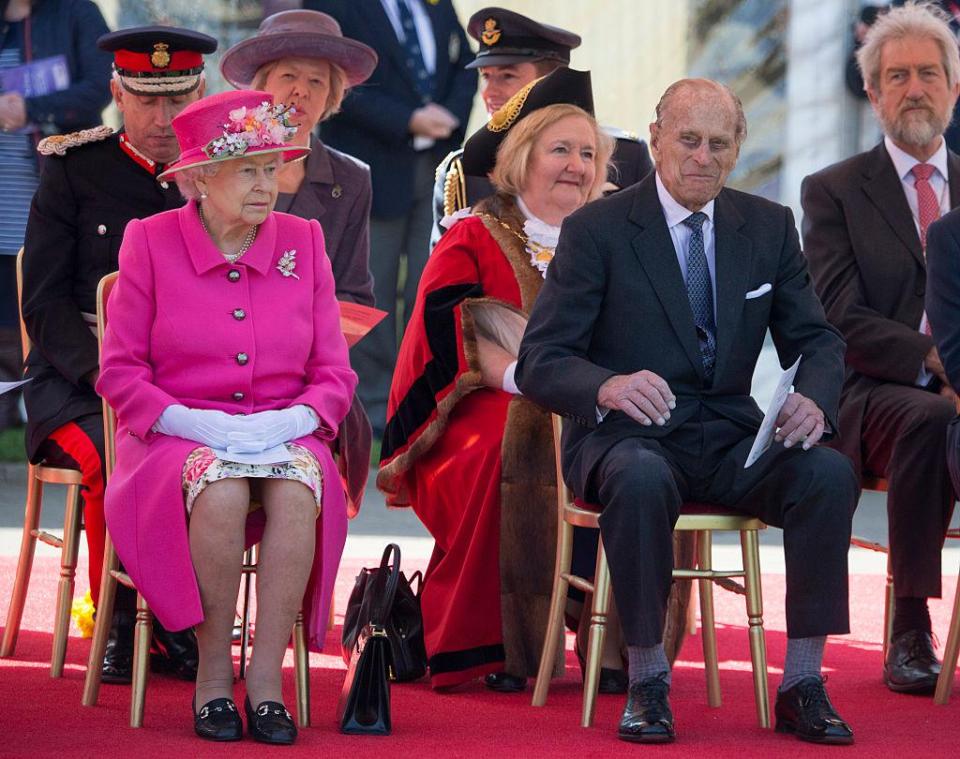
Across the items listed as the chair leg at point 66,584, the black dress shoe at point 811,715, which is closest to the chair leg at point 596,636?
the black dress shoe at point 811,715

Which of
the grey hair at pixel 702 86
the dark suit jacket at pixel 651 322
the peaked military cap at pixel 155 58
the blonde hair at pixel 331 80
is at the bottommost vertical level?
the dark suit jacket at pixel 651 322

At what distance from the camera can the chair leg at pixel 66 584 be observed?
182 inches

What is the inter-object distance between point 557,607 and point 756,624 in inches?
21.4

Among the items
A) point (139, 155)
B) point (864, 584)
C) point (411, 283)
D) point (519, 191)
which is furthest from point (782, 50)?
point (139, 155)

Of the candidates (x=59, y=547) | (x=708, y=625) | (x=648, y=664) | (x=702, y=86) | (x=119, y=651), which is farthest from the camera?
(x=59, y=547)

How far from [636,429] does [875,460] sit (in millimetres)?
1084

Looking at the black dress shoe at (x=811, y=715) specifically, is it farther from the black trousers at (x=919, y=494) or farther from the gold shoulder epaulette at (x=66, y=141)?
the gold shoulder epaulette at (x=66, y=141)

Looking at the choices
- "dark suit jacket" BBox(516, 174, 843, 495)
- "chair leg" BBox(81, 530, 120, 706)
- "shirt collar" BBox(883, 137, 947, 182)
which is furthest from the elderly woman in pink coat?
"shirt collar" BBox(883, 137, 947, 182)

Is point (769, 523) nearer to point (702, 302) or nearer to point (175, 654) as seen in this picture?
point (702, 302)

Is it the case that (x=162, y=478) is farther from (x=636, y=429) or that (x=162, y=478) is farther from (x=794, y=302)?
(x=794, y=302)

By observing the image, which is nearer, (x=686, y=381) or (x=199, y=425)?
(x=199, y=425)

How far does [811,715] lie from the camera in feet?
12.7

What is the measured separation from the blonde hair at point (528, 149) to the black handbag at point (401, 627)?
3.71ft

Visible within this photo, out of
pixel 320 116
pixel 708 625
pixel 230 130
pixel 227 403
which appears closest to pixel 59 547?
pixel 227 403
